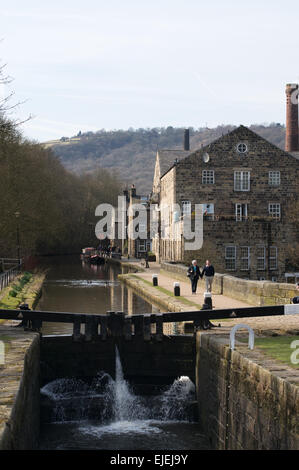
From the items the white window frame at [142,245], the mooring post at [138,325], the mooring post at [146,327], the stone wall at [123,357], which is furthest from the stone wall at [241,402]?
the white window frame at [142,245]

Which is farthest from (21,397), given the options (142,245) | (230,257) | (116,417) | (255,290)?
(142,245)

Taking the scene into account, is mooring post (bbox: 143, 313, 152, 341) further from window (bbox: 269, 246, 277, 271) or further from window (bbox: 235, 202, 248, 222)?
window (bbox: 235, 202, 248, 222)

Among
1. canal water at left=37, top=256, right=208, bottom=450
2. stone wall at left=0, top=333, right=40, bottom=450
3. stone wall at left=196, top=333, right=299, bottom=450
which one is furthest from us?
canal water at left=37, top=256, right=208, bottom=450

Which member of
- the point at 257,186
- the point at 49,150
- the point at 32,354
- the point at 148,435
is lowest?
the point at 148,435

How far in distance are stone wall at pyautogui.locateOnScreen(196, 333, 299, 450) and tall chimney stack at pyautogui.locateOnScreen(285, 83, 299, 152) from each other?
41322mm

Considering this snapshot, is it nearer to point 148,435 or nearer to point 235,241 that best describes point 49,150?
point 235,241

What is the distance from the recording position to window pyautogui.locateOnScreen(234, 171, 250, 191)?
50.7 metres

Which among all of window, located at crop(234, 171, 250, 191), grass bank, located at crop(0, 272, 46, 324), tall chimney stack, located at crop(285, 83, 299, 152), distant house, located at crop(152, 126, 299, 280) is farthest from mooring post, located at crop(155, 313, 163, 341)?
tall chimney stack, located at crop(285, 83, 299, 152)

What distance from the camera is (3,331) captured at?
51.5ft

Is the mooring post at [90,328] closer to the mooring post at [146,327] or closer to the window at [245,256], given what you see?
the mooring post at [146,327]

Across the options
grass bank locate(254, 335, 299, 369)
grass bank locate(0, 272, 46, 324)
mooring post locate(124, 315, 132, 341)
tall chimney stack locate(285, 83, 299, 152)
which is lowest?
grass bank locate(0, 272, 46, 324)

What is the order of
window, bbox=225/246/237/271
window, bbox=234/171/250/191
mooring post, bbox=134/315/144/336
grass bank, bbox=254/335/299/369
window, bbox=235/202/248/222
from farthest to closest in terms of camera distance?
window, bbox=235/202/248/222, window, bbox=234/171/250/191, window, bbox=225/246/237/271, mooring post, bbox=134/315/144/336, grass bank, bbox=254/335/299/369

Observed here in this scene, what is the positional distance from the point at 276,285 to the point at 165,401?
7509 mm
